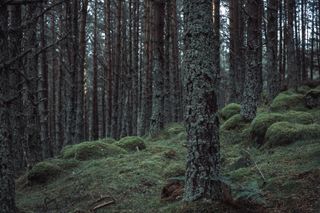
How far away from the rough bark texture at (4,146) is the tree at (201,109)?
3315 millimetres

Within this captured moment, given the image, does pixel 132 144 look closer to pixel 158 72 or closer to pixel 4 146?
pixel 158 72

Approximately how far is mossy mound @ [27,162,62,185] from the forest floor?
0.03m

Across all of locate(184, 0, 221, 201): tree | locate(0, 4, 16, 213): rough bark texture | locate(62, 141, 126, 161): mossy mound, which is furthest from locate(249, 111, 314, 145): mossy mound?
locate(0, 4, 16, 213): rough bark texture

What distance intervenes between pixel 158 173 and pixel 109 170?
4.38 feet

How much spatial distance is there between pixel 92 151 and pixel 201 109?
274 inches

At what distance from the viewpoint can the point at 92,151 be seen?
479 inches

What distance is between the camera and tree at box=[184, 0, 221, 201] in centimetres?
582

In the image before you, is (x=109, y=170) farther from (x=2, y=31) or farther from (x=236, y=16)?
(x=236, y=16)

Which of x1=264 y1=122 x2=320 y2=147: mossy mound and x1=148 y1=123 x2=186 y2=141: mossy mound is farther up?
x1=264 y1=122 x2=320 y2=147: mossy mound

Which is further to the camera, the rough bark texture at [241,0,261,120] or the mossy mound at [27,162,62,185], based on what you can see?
the rough bark texture at [241,0,261,120]

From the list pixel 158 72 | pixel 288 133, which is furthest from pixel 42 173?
pixel 158 72

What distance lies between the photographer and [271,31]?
50.9ft

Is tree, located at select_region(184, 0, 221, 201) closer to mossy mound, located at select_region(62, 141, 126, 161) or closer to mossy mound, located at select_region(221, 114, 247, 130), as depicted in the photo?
mossy mound, located at select_region(62, 141, 126, 161)

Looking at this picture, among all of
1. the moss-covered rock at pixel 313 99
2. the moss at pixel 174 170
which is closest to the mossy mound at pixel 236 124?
the moss-covered rock at pixel 313 99
